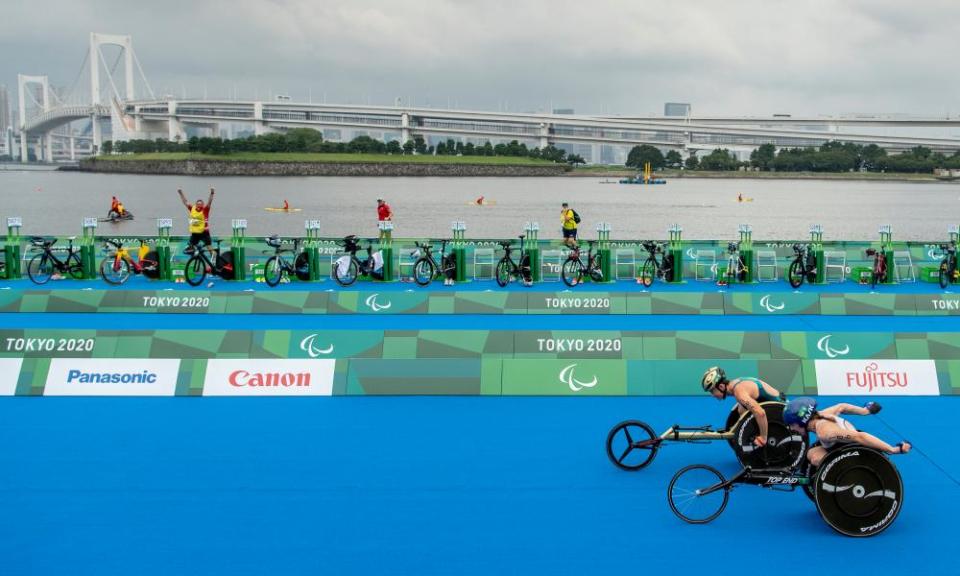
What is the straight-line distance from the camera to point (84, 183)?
13450cm

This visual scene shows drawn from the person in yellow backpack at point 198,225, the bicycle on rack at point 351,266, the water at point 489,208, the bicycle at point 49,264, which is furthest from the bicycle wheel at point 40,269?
the water at point 489,208

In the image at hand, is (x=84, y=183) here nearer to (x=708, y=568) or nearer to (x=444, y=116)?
(x=444, y=116)

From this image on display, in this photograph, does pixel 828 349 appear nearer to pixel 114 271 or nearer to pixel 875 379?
pixel 875 379

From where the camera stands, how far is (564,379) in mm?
12633

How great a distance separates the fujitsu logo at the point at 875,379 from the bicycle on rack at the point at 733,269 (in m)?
11.1

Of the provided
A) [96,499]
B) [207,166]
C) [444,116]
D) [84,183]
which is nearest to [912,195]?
[444,116]

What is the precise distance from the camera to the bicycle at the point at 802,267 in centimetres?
2341

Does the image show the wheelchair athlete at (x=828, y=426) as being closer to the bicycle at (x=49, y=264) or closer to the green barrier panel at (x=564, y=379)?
the green barrier panel at (x=564, y=379)

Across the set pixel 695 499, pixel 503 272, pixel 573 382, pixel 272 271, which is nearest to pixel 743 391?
pixel 695 499

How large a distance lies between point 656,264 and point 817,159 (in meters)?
143

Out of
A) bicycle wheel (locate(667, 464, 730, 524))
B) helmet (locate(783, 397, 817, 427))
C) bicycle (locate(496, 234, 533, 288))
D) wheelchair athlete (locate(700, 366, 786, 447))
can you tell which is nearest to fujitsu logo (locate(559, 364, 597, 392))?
wheelchair athlete (locate(700, 366, 786, 447))

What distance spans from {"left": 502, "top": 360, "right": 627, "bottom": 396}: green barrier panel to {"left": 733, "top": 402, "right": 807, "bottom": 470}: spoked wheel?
133 inches

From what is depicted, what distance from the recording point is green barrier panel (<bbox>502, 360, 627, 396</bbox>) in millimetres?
12578

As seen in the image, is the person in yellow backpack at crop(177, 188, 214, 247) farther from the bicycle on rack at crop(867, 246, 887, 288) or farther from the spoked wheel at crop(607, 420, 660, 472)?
the bicycle on rack at crop(867, 246, 887, 288)
